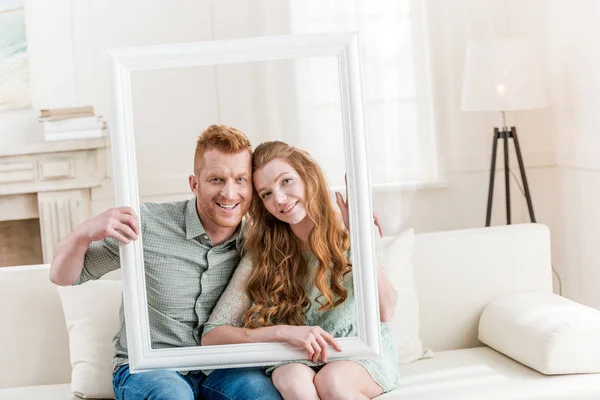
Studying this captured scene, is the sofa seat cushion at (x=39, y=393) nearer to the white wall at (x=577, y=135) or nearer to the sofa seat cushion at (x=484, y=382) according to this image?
the sofa seat cushion at (x=484, y=382)

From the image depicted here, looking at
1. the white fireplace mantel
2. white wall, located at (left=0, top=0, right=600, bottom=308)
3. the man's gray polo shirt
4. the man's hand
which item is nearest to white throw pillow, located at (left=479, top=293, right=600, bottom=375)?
the man's gray polo shirt

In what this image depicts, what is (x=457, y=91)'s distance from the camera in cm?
415

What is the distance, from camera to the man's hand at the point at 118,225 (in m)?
1.99

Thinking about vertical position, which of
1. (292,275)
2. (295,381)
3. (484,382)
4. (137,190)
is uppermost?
(137,190)

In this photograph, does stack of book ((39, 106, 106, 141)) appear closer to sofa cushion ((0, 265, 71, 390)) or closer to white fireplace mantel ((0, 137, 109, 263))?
white fireplace mantel ((0, 137, 109, 263))

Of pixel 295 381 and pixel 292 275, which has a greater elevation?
pixel 292 275

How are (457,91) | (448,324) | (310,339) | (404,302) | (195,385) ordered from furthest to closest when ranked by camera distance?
1. (457,91)
2. (448,324)
3. (404,302)
4. (195,385)
5. (310,339)

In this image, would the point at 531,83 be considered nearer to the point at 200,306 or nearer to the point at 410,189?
the point at 410,189

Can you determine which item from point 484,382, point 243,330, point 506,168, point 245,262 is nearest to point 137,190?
point 245,262

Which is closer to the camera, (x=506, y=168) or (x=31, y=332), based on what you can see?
(x=31, y=332)

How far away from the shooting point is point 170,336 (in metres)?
2.07

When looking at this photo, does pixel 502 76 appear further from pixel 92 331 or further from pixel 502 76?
pixel 92 331

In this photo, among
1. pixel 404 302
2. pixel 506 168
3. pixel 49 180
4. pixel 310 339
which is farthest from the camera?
pixel 506 168

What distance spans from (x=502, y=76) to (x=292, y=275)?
199cm
